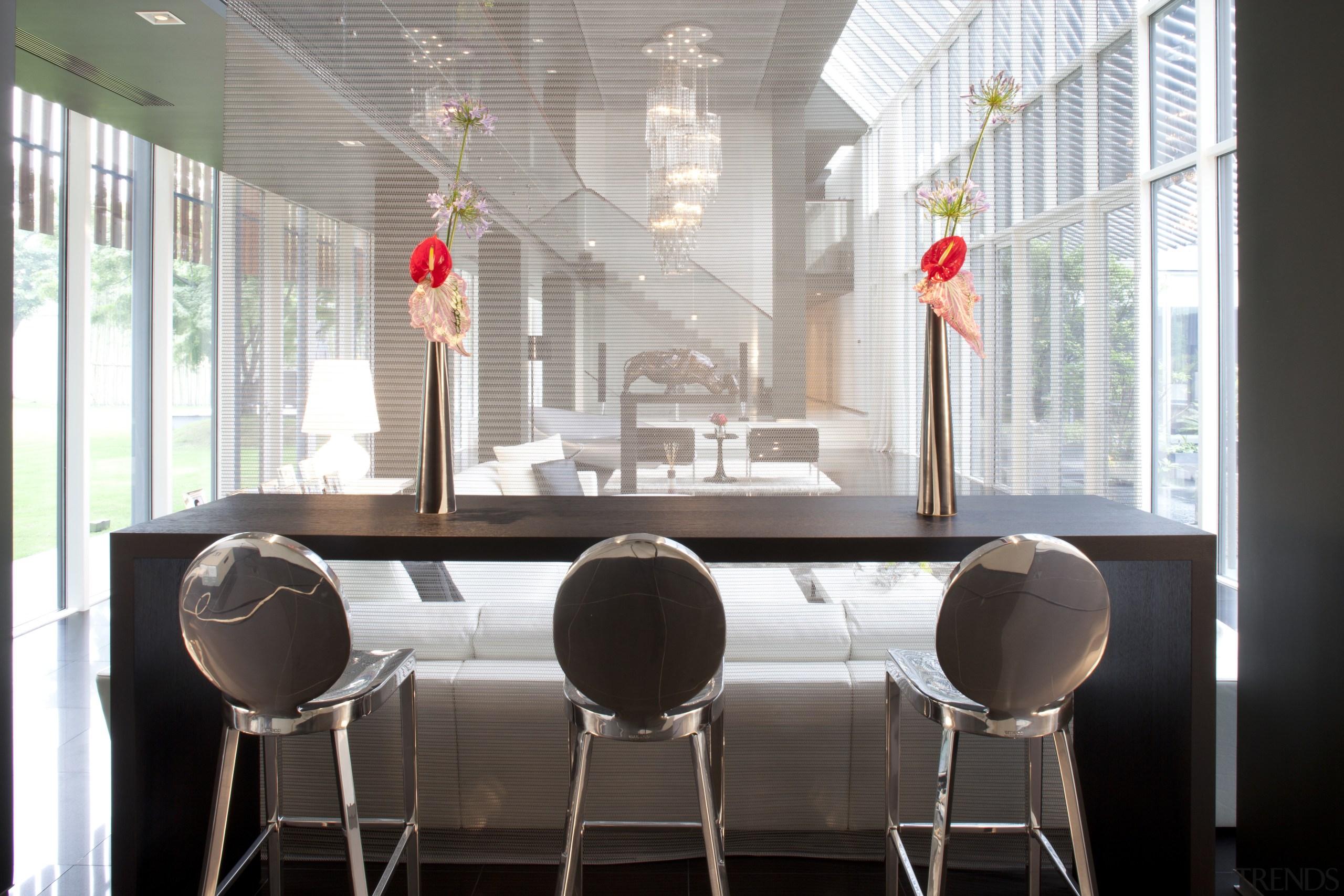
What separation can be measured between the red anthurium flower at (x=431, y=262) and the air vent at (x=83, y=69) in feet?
7.45

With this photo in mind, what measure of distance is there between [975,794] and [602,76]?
8.03 feet

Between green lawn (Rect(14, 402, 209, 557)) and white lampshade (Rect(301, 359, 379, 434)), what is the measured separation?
7.91 ft

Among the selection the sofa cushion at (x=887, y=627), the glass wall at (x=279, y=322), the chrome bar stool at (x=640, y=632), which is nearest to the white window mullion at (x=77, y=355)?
the glass wall at (x=279, y=322)

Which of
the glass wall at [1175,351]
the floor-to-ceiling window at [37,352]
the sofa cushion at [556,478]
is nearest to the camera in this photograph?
the glass wall at [1175,351]

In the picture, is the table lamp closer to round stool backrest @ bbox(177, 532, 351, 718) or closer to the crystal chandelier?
the crystal chandelier

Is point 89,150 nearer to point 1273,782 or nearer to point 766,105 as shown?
point 766,105

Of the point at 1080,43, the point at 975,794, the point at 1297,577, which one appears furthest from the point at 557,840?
Answer: the point at 1080,43

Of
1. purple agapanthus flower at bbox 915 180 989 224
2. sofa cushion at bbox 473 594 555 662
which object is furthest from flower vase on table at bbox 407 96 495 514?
purple agapanthus flower at bbox 915 180 989 224

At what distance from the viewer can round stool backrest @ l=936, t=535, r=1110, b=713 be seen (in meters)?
1.36

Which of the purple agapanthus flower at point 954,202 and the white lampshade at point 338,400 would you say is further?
the white lampshade at point 338,400

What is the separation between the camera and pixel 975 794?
7.13ft

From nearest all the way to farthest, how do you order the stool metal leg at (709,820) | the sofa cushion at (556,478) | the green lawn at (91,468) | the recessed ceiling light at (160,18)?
the stool metal leg at (709,820) < the sofa cushion at (556,478) < the recessed ceiling light at (160,18) < the green lawn at (91,468)

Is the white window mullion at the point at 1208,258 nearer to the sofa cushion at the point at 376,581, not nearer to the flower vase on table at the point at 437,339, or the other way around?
the flower vase on table at the point at 437,339

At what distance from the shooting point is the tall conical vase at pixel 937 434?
1.96 meters
